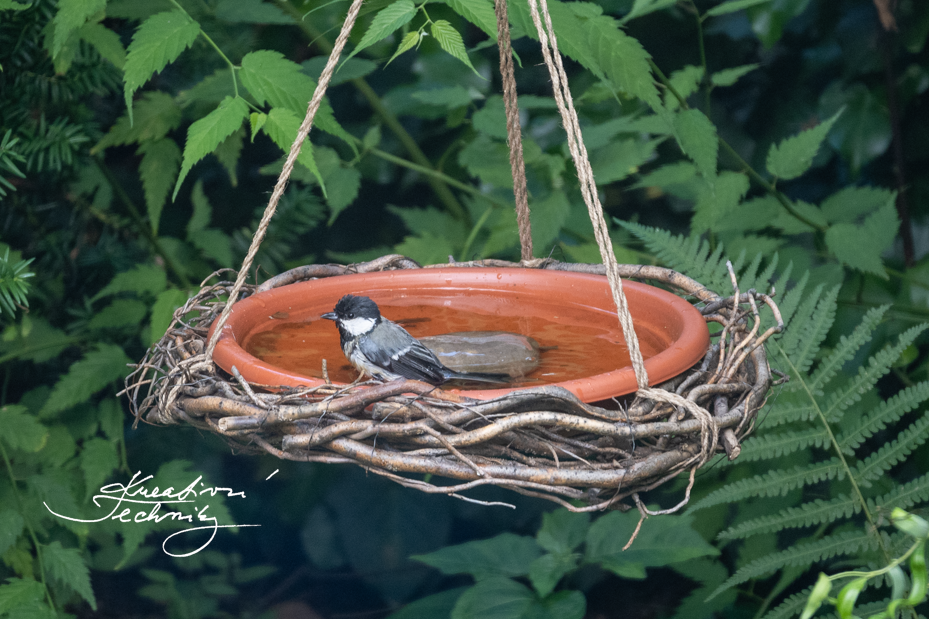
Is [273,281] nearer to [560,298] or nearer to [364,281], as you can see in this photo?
[364,281]

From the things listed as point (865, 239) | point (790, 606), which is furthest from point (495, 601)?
point (865, 239)

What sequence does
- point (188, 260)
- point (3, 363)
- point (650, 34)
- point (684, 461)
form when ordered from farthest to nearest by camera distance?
1. point (650, 34)
2. point (188, 260)
3. point (3, 363)
4. point (684, 461)

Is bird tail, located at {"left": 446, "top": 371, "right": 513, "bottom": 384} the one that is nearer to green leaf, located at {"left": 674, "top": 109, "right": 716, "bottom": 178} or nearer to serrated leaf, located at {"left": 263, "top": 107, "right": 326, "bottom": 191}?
serrated leaf, located at {"left": 263, "top": 107, "right": 326, "bottom": 191}

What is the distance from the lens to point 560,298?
1.45 metres

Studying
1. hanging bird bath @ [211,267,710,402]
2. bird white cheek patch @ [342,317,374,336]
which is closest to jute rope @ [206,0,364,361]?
hanging bird bath @ [211,267,710,402]

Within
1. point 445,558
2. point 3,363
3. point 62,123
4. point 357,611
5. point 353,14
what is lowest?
point 357,611

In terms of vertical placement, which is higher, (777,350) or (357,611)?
(777,350)

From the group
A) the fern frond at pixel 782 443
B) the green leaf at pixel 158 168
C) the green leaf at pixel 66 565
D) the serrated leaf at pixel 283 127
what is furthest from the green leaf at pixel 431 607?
the serrated leaf at pixel 283 127

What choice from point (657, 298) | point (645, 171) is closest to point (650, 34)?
point (645, 171)

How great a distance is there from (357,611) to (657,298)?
197 cm

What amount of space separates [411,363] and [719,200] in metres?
1.15

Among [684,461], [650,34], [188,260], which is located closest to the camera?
[684,461]

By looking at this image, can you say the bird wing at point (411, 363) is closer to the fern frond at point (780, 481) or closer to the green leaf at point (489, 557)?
the fern frond at point (780, 481)

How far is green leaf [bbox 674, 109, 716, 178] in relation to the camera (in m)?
1.62
